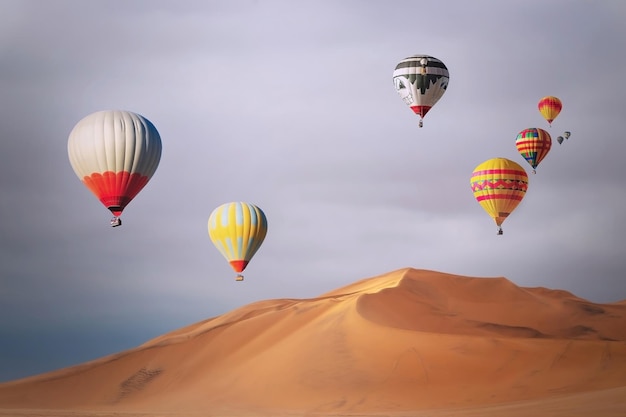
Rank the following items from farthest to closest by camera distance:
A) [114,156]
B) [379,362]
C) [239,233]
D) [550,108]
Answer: [550,108], [239,233], [379,362], [114,156]

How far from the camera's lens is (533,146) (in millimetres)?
63750

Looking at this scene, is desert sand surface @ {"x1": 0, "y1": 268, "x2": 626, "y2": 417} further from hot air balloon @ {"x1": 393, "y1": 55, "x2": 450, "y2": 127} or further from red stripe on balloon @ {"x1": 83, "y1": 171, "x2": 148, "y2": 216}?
hot air balloon @ {"x1": 393, "y1": 55, "x2": 450, "y2": 127}

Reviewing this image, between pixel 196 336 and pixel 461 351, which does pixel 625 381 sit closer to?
pixel 461 351

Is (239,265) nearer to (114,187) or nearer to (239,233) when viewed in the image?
(239,233)

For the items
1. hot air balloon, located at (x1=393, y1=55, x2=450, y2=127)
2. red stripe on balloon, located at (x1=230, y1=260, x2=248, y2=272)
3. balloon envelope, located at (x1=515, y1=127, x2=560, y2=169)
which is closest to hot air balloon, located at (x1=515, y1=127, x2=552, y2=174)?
balloon envelope, located at (x1=515, y1=127, x2=560, y2=169)

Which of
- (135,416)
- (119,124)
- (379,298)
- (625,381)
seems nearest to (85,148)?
(119,124)

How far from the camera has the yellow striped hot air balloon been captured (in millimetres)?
63781

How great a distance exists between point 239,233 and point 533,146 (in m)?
22.2

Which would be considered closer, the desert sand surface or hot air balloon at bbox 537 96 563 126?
the desert sand surface

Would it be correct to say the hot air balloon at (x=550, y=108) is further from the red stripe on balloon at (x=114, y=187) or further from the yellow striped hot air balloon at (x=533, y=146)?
the red stripe on balloon at (x=114, y=187)

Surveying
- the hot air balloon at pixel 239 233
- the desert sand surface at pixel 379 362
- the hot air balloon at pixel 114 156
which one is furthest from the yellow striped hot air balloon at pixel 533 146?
the hot air balloon at pixel 114 156

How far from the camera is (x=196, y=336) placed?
5878cm

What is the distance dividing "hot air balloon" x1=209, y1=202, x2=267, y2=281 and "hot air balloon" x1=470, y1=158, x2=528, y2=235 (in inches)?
490

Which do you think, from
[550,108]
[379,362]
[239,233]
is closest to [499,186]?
[379,362]
